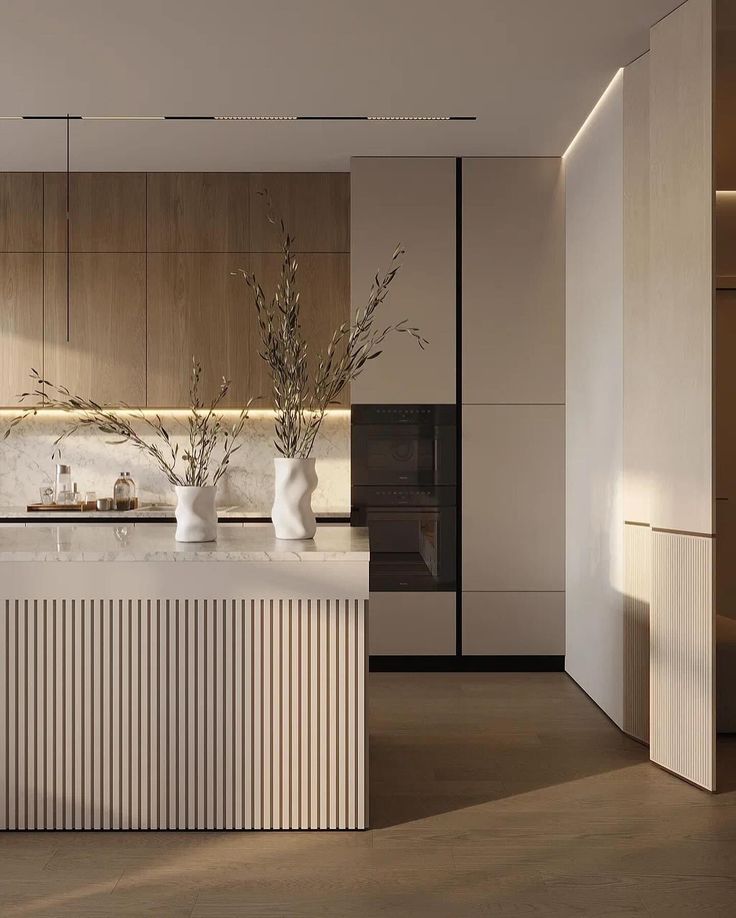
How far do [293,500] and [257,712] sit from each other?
2.22 feet

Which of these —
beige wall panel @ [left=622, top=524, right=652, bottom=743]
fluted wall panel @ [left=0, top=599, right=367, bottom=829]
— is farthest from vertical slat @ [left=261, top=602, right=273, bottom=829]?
beige wall panel @ [left=622, top=524, right=652, bottom=743]

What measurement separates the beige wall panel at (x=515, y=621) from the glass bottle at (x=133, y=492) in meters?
1.98

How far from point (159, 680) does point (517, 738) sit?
1734 millimetres

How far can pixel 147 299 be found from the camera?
5.38m

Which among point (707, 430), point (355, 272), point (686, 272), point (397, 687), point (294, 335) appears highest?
point (355, 272)

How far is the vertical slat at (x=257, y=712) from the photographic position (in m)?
2.86

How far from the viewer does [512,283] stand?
5.17 meters

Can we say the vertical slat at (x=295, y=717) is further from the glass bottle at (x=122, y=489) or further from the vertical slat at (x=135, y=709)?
the glass bottle at (x=122, y=489)

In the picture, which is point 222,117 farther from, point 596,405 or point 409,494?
point 596,405

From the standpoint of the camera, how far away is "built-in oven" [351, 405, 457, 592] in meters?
5.18

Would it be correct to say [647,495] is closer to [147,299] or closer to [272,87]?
[272,87]

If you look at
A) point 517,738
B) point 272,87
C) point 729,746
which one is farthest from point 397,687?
point 272,87

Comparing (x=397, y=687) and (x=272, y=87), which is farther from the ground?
(x=272, y=87)

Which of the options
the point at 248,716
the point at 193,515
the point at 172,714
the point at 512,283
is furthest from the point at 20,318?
the point at 248,716
